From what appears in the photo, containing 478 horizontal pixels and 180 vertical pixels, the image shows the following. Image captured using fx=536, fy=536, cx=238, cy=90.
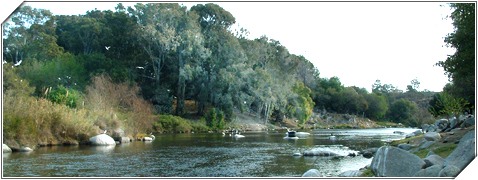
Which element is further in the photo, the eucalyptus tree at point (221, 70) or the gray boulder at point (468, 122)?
the eucalyptus tree at point (221, 70)

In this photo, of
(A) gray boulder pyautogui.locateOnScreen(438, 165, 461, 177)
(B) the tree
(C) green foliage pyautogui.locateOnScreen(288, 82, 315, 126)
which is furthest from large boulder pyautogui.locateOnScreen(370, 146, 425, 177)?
→ (C) green foliage pyautogui.locateOnScreen(288, 82, 315, 126)

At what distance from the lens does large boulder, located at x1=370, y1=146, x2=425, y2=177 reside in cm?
941

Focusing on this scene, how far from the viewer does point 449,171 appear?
8.55m

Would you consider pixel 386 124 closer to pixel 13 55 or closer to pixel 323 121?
pixel 323 121

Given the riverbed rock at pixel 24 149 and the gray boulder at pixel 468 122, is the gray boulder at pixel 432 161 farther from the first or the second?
the riverbed rock at pixel 24 149

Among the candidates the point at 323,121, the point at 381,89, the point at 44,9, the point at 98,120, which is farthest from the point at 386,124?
the point at 98,120

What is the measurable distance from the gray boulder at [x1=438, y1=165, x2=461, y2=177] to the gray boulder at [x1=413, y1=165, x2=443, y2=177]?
0.74ft

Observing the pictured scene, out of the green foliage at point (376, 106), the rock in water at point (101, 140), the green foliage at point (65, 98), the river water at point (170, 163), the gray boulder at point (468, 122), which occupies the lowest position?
the river water at point (170, 163)

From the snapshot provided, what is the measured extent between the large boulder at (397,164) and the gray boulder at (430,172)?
0.17 metres

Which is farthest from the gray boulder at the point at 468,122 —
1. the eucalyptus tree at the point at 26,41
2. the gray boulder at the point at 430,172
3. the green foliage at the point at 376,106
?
the green foliage at the point at 376,106

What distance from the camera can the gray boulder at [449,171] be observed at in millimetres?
8484

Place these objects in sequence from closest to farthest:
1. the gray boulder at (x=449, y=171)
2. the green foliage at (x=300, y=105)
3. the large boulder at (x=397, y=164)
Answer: the gray boulder at (x=449, y=171)
the large boulder at (x=397, y=164)
the green foliage at (x=300, y=105)

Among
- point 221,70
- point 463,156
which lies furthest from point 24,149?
point 221,70

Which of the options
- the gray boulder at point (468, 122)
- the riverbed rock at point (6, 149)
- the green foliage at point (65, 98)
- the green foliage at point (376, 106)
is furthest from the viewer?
the green foliage at point (376, 106)
